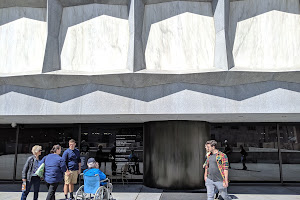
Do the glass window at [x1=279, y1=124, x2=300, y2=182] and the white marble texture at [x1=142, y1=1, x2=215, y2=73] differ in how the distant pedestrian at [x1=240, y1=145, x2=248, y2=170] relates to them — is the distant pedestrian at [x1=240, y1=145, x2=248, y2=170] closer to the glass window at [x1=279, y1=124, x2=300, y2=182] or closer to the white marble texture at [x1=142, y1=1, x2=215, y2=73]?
the glass window at [x1=279, y1=124, x2=300, y2=182]

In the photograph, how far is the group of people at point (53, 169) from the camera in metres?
5.97

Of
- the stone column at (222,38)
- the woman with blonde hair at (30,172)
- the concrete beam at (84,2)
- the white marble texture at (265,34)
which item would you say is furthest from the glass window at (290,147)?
the woman with blonde hair at (30,172)

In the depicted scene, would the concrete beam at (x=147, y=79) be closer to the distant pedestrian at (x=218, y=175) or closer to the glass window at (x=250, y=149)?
the distant pedestrian at (x=218, y=175)

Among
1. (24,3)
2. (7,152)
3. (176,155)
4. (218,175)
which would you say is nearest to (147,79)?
(176,155)

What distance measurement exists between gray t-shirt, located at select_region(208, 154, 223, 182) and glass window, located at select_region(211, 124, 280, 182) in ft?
20.0

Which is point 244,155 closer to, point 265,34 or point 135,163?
point 135,163

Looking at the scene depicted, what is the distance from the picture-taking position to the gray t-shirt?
17.6 ft

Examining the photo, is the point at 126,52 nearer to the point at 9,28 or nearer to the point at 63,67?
the point at 63,67

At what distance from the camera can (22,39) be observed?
8.48m

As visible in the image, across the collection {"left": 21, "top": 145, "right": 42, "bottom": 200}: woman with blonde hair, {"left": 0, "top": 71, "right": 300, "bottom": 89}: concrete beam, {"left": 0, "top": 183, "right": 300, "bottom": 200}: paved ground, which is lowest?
{"left": 0, "top": 183, "right": 300, "bottom": 200}: paved ground

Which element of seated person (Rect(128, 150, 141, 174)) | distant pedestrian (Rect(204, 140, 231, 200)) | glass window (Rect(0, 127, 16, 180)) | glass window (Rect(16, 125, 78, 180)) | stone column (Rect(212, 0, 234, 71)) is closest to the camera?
distant pedestrian (Rect(204, 140, 231, 200))

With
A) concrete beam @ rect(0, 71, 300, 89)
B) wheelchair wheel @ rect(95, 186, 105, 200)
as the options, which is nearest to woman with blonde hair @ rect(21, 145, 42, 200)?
wheelchair wheel @ rect(95, 186, 105, 200)

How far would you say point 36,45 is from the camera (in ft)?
27.7

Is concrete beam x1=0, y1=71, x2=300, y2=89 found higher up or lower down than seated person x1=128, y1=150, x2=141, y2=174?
higher up
